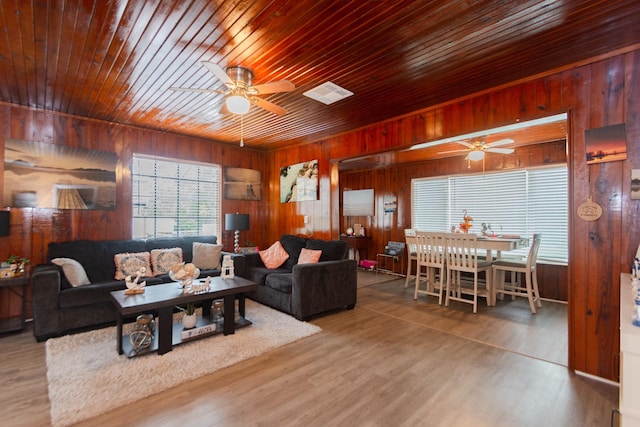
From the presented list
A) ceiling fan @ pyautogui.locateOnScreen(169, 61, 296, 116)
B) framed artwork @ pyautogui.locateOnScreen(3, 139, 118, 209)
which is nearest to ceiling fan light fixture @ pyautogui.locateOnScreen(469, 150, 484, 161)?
ceiling fan @ pyautogui.locateOnScreen(169, 61, 296, 116)

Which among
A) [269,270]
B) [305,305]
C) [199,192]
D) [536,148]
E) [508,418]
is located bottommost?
[508,418]

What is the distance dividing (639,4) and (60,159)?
582cm

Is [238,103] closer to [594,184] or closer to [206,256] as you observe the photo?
[206,256]

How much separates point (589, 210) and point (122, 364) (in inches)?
164

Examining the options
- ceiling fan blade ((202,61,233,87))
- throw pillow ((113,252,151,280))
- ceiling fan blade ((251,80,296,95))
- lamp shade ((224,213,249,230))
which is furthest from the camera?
lamp shade ((224,213,249,230))

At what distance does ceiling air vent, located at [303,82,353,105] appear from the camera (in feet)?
10.1

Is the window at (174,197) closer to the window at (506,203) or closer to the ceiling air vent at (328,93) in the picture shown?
the ceiling air vent at (328,93)

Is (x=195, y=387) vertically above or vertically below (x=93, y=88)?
below

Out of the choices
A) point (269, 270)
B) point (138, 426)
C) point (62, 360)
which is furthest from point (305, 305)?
point (62, 360)

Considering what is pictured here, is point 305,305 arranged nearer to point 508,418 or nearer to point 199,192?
point 508,418

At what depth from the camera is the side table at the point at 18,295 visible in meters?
3.13

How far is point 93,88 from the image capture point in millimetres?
3131

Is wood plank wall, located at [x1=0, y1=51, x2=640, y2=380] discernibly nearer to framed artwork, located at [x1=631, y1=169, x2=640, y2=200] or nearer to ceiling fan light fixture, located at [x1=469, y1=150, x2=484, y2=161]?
framed artwork, located at [x1=631, y1=169, x2=640, y2=200]

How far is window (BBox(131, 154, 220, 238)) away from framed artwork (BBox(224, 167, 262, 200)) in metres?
0.18
